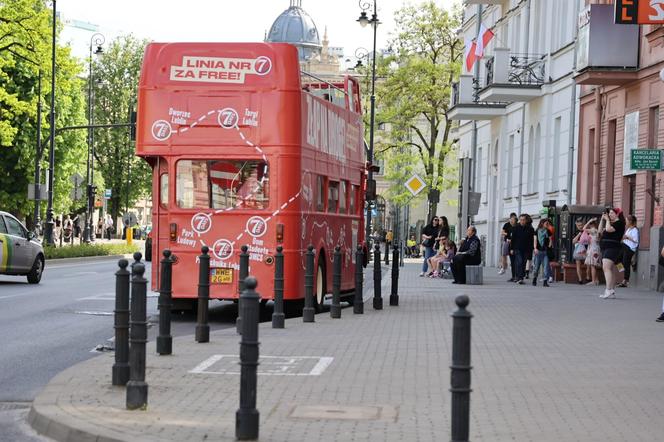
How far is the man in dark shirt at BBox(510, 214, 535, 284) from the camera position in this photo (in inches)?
1356

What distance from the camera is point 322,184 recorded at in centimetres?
2197

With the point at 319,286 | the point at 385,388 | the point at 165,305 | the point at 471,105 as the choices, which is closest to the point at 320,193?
the point at 319,286

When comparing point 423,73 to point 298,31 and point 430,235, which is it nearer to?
point 430,235

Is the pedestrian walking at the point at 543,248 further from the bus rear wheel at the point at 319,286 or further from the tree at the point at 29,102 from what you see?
the tree at the point at 29,102

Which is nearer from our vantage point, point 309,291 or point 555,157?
point 309,291

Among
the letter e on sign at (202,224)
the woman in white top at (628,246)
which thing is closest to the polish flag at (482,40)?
the woman in white top at (628,246)

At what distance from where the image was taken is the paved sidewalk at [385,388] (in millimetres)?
8797

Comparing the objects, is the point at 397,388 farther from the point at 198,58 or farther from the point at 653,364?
the point at 198,58

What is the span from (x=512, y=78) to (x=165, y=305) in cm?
3309

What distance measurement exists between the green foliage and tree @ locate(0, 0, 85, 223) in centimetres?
434

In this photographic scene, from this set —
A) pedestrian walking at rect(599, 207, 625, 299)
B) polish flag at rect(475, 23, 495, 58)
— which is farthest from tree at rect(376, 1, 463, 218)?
pedestrian walking at rect(599, 207, 625, 299)

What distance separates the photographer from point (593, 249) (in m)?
33.5

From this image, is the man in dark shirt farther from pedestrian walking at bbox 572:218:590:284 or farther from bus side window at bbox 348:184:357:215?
bus side window at bbox 348:184:357:215

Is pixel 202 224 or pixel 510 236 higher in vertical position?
pixel 202 224
